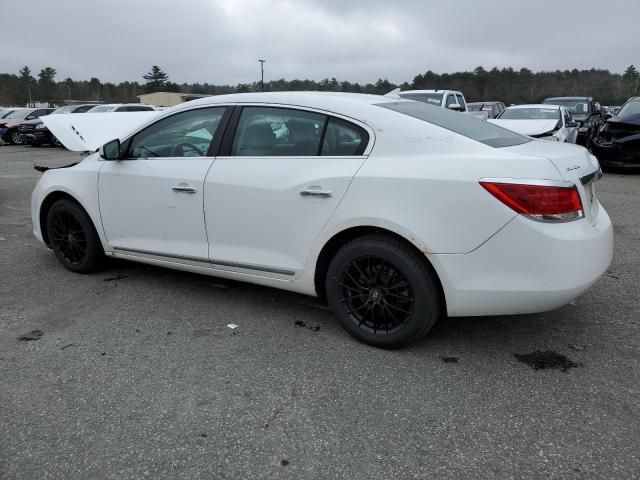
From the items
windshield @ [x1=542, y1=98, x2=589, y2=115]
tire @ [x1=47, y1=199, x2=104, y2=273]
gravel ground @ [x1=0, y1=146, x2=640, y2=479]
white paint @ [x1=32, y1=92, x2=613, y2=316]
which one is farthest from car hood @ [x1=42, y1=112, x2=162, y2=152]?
windshield @ [x1=542, y1=98, x2=589, y2=115]

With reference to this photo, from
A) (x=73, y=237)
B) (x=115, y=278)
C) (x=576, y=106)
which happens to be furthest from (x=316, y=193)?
(x=576, y=106)

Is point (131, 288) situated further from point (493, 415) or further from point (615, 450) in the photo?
point (615, 450)

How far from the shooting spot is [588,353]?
3109 millimetres

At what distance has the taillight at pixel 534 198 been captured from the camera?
8.74 feet

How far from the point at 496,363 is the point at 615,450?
847 mm

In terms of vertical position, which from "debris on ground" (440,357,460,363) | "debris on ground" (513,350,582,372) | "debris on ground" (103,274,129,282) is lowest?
"debris on ground" (103,274,129,282)

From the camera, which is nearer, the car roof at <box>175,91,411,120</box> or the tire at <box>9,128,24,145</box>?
the car roof at <box>175,91,411,120</box>

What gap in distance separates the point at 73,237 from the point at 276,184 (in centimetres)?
231

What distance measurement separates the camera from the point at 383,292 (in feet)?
10.2

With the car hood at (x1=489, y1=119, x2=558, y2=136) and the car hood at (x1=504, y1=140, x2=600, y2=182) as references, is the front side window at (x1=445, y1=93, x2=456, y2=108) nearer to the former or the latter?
the car hood at (x1=489, y1=119, x2=558, y2=136)

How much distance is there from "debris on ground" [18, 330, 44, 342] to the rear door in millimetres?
1238

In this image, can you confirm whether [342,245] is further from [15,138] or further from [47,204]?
[15,138]

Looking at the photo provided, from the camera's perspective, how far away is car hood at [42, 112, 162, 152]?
4680mm

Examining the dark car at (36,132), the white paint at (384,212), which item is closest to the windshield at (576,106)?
the white paint at (384,212)
